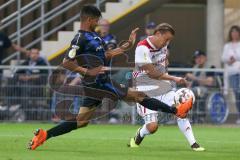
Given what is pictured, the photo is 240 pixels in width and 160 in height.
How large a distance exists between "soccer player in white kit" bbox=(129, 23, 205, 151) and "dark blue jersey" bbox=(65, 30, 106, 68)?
3.11 feet

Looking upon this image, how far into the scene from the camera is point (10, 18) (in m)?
24.8

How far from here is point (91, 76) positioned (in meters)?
14.2

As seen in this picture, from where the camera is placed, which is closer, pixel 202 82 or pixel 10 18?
pixel 202 82

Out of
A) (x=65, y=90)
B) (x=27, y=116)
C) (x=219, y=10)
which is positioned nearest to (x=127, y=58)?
(x=65, y=90)

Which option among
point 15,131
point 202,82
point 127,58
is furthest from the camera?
point 202,82

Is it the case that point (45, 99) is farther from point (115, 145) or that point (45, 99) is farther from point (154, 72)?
point (154, 72)

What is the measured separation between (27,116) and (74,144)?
266 inches

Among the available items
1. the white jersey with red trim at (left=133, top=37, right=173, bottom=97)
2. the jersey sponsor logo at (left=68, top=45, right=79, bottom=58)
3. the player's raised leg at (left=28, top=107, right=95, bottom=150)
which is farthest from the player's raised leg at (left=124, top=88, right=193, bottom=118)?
the jersey sponsor logo at (left=68, top=45, right=79, bottom=58)

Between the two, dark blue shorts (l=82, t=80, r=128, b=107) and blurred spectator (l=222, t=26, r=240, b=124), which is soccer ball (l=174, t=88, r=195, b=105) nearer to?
dark blue shorts (l=82, t=80, r=128, b=107)

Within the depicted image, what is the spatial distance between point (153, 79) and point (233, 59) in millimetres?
7583

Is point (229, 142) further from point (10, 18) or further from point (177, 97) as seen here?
point (10, 18)

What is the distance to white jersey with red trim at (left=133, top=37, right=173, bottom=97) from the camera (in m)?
15.0

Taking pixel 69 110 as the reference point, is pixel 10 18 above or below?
above

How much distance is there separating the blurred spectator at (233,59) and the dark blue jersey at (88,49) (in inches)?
328
